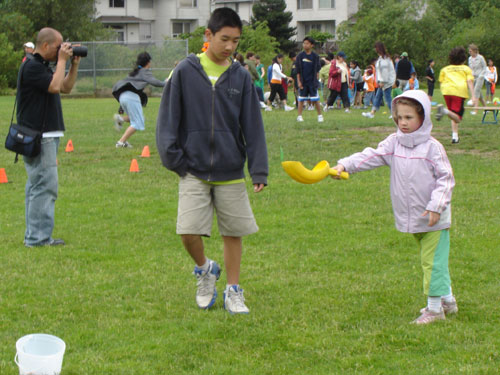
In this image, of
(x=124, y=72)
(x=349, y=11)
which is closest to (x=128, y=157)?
(x=124, y=72)

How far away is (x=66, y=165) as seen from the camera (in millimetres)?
12797

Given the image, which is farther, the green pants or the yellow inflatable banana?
the green pants

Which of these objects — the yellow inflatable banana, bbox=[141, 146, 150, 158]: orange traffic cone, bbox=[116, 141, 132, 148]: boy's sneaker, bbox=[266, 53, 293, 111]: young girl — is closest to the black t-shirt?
the yellow inflatable banana

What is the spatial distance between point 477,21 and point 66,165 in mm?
45882

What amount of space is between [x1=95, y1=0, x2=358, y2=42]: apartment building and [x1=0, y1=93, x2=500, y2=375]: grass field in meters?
66.5

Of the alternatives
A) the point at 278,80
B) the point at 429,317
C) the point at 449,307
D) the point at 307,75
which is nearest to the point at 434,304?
the point at 429,317

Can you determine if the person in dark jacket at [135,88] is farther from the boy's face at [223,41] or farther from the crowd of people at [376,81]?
the boy's face at [223,41]

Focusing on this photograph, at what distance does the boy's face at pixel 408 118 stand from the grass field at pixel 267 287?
52.8 inches

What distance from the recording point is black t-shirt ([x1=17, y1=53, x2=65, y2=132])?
275 inches

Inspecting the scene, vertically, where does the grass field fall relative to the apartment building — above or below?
below

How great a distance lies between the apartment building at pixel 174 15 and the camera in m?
74.8

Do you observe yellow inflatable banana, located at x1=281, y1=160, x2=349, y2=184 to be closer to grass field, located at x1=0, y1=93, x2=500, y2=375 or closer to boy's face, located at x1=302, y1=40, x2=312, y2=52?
grass field, located at x1=0, y1=93, x2=500, y2=375

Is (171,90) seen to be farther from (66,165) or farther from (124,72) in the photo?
(124,72)

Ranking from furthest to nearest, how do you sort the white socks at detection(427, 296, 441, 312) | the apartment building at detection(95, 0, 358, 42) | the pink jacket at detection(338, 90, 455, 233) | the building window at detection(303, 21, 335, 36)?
the building window at detection(303, 21, 335, 36), the apartment building at detection(95, 0, 358, 42), the white socks at detection(427, 296, 441, 312), the pink jacket at detection(338, 90, 455, 233)
